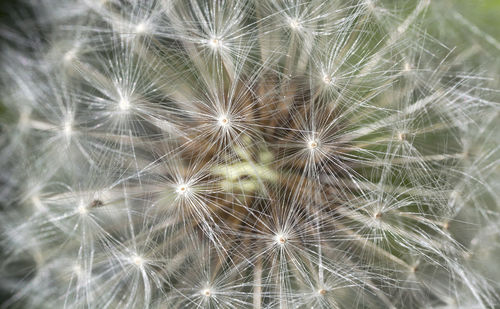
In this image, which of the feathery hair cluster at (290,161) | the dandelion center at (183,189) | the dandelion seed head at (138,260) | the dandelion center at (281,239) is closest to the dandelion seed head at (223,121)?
the feathery hair cluster at (290,161)

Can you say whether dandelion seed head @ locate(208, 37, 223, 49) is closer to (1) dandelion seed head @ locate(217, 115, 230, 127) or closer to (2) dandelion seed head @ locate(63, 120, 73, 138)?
(1) dandelion seed head @ locate(217, 115, 230, 127)

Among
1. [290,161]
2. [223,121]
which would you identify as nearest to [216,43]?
[223,121]

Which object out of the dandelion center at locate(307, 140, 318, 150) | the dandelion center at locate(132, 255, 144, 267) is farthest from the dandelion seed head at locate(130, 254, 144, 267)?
the dandelion center at locate(307, 140, 318, 150)

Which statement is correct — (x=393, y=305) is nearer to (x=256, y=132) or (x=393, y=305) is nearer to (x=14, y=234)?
(x=256, y=132)

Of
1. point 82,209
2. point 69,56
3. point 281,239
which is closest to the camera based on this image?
point 281,239

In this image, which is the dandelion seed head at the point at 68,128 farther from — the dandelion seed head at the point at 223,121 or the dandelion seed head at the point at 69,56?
the dandelion seed head at the point at 223,121

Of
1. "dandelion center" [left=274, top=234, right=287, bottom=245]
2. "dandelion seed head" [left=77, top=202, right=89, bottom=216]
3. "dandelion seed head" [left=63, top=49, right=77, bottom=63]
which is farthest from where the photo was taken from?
"dandelion seed head" [left=63, top=49, right=77, bottom=63]

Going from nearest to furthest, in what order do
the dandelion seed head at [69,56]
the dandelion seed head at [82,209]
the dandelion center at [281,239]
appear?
1. the dandelion center at [281,239]
2. the dandelion seed head at [82,209]
3. the dandelion seed head at [69,56]

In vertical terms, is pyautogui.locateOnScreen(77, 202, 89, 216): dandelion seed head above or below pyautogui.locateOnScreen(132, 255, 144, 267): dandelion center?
above

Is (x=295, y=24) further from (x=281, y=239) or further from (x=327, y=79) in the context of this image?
(x=281, y=239)
